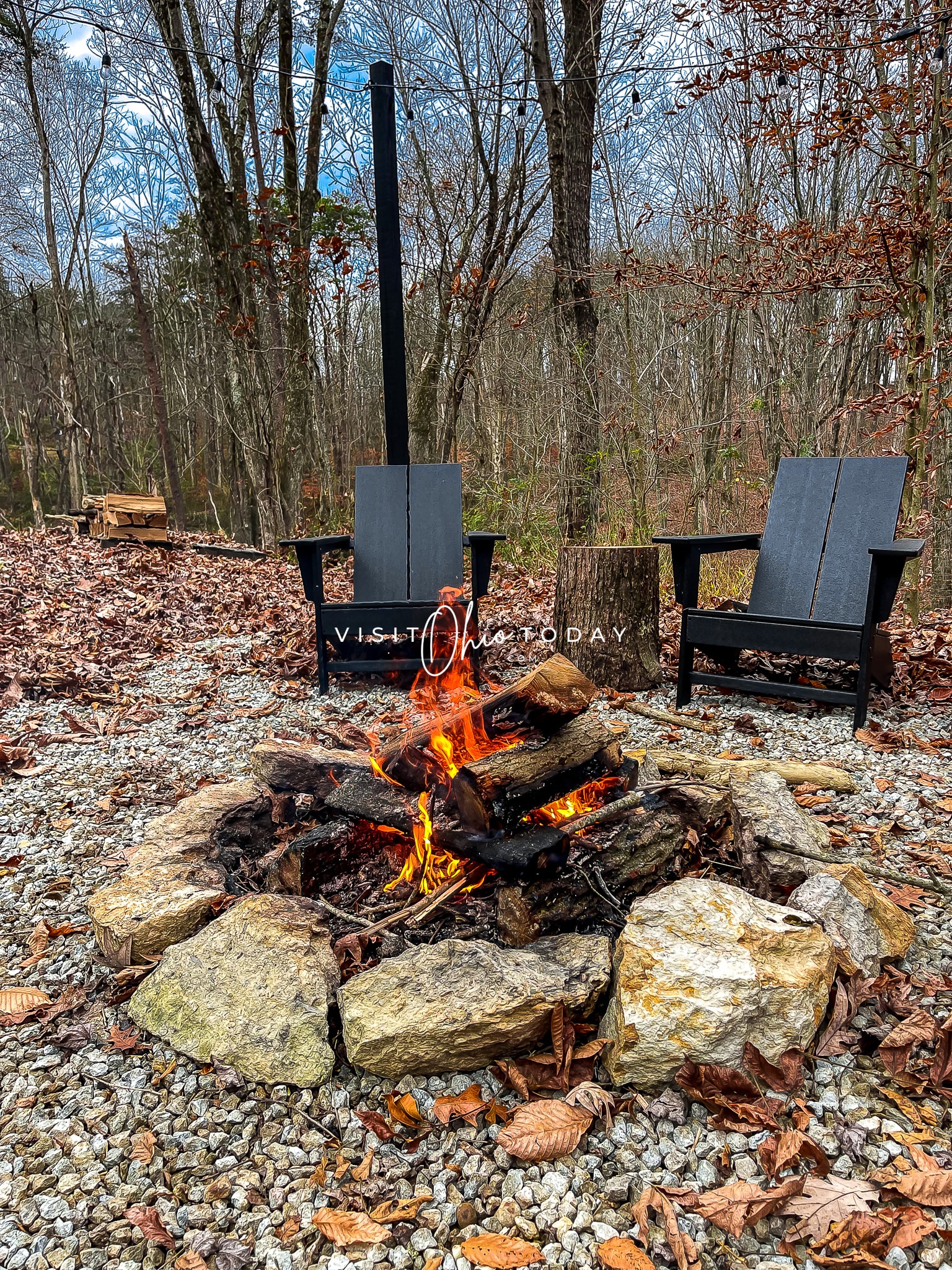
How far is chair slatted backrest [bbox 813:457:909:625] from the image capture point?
392 centimetres

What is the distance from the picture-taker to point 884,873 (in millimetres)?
2229

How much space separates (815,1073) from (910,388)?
15.8 ft

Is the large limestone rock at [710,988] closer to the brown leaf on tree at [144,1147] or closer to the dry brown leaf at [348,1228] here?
the dry brown leaf at [348,1228]

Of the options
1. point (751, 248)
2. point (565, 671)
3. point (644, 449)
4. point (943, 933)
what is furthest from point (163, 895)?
point (751, 248)

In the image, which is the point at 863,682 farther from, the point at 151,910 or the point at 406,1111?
the point at 151,910

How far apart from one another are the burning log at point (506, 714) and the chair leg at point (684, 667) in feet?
5.79

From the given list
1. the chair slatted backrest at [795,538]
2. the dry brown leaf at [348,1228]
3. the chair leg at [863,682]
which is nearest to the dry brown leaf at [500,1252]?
the dry brown leaf at [348,1228]

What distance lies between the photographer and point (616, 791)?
2.35 metres

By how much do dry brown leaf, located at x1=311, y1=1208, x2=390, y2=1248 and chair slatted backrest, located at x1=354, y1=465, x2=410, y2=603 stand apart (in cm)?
353

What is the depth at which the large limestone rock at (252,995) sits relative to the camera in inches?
63.8

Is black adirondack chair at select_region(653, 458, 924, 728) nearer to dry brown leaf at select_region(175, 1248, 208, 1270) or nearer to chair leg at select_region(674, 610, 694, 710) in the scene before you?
chair leg at select_region(674, 610, 694, 710)

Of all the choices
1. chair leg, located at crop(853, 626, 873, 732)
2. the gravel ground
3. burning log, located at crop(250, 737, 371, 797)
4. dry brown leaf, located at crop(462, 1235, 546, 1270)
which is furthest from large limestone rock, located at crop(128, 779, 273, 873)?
chair leg, located at crop(853, 626, 873, 732)

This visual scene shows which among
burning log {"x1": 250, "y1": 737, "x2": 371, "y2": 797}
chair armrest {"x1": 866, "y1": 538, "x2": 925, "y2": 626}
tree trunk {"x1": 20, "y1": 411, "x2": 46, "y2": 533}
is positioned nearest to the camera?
burning log {"x1": 250, "y1": 737, "x2": 371, "y2": 797}

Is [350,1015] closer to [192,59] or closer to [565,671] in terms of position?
[565,671]
